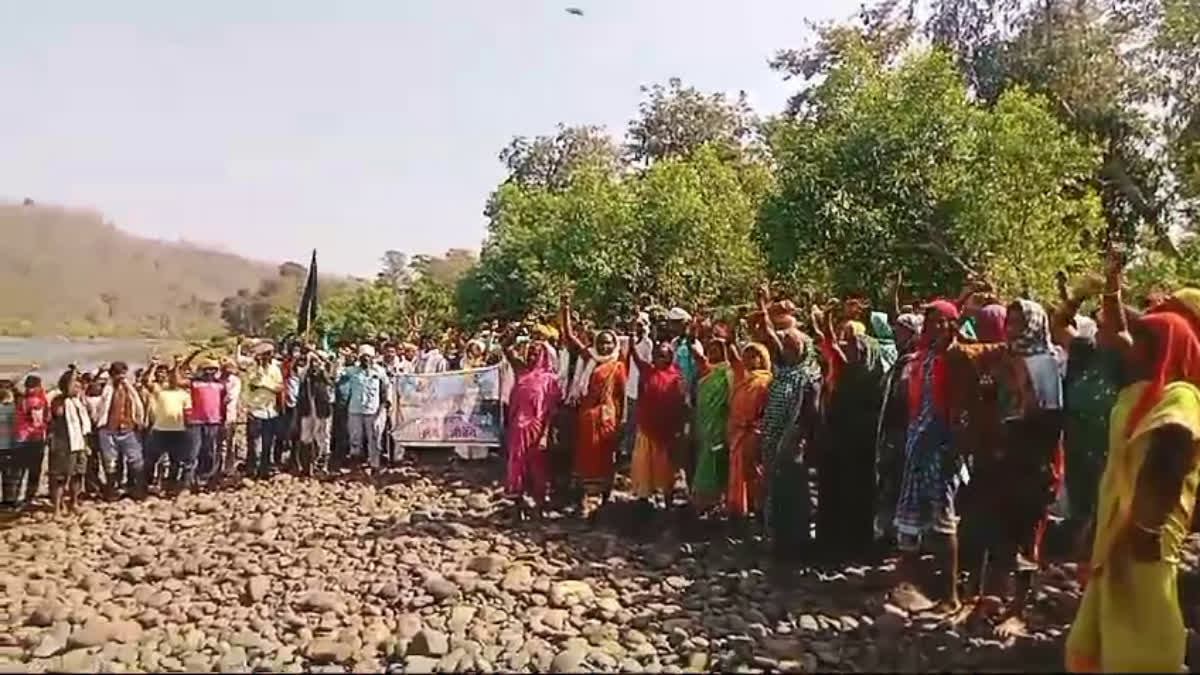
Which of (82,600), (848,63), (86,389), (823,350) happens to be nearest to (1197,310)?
(823,350)

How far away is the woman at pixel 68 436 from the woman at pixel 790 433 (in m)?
8.29

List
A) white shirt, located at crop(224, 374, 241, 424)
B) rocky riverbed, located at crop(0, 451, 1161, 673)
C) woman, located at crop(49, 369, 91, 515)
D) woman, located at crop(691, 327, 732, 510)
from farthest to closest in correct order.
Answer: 1. white shirt, located at crop(224, 374, 241, 424)
2. woman, located at crop(49, 369, 91, 515)
3. woman, located at crop(691, 327, 732, 510)
4. rocky riverbed, located at crop(0, 451, 1161, 673)

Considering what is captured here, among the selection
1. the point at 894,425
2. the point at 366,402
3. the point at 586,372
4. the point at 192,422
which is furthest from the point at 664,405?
the point at 192,422

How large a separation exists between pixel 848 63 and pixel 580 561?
12.9 meters

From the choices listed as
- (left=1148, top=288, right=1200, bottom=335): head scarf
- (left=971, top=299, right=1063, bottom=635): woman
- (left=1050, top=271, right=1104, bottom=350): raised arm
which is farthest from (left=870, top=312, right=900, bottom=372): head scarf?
(left=1148, top=288, right=1200, bottom=335): head scarf

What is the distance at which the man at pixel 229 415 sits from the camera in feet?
45.3

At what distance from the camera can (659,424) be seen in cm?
974

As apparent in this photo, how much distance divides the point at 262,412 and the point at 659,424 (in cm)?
634

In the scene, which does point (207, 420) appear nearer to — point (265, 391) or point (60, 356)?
point (265, 391)

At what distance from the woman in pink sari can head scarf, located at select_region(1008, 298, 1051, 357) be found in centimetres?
499

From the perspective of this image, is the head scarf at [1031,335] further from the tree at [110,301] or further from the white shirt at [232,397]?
the tree at [110,301]

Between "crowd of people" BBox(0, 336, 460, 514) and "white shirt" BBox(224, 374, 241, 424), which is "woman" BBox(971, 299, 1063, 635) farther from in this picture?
"white shirt" BBox(224, 374, 241, 424)

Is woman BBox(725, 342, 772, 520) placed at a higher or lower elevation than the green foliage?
lower

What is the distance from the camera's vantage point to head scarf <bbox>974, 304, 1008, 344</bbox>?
22.3 ft
